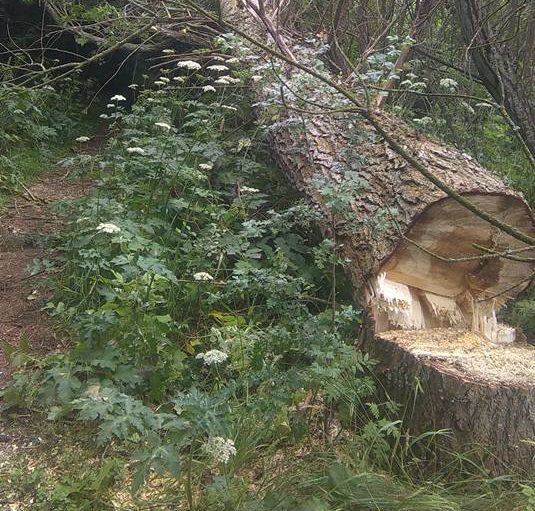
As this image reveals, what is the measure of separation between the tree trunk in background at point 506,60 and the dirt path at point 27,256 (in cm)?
353

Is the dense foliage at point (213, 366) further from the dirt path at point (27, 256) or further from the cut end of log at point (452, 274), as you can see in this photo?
A: the cut end of log at point (452, 274)

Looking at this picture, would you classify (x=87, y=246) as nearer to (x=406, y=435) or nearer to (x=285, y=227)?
(x=285, y=227)

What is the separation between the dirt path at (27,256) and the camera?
369 centimetres

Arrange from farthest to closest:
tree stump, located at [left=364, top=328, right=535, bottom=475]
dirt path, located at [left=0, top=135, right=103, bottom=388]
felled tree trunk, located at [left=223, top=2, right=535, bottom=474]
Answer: dirt path, located at [left=0, top=135, right=103, bottom=388]
felled tree trunk, located at [left=223, top=2, right=535, bottom=474]
tree stump, located at [left=364, top=328, right=535, bottom=475]

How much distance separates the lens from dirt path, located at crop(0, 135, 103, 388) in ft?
12.1

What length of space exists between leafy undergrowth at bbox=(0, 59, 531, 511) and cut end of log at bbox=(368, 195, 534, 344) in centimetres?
30

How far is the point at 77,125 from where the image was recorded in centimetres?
753

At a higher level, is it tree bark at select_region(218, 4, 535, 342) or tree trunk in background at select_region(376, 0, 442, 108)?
tree trunk in background at select_region(376, 0, 442, 108)

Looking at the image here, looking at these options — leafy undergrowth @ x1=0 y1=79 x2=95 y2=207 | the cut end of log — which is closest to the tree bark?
the cut end of log

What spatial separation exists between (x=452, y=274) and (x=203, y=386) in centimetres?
155

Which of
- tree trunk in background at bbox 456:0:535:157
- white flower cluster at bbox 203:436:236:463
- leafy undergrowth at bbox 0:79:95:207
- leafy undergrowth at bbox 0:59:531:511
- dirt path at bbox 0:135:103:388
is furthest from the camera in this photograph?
leafy undergrowth at bbox 0:79:95:207

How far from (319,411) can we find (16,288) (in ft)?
7.35

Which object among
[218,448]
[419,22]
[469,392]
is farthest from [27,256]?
[419,22]

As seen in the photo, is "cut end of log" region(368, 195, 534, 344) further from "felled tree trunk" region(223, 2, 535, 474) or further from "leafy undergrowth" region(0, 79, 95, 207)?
"leafy undergrowth" region(0, 79, 95, 207)
